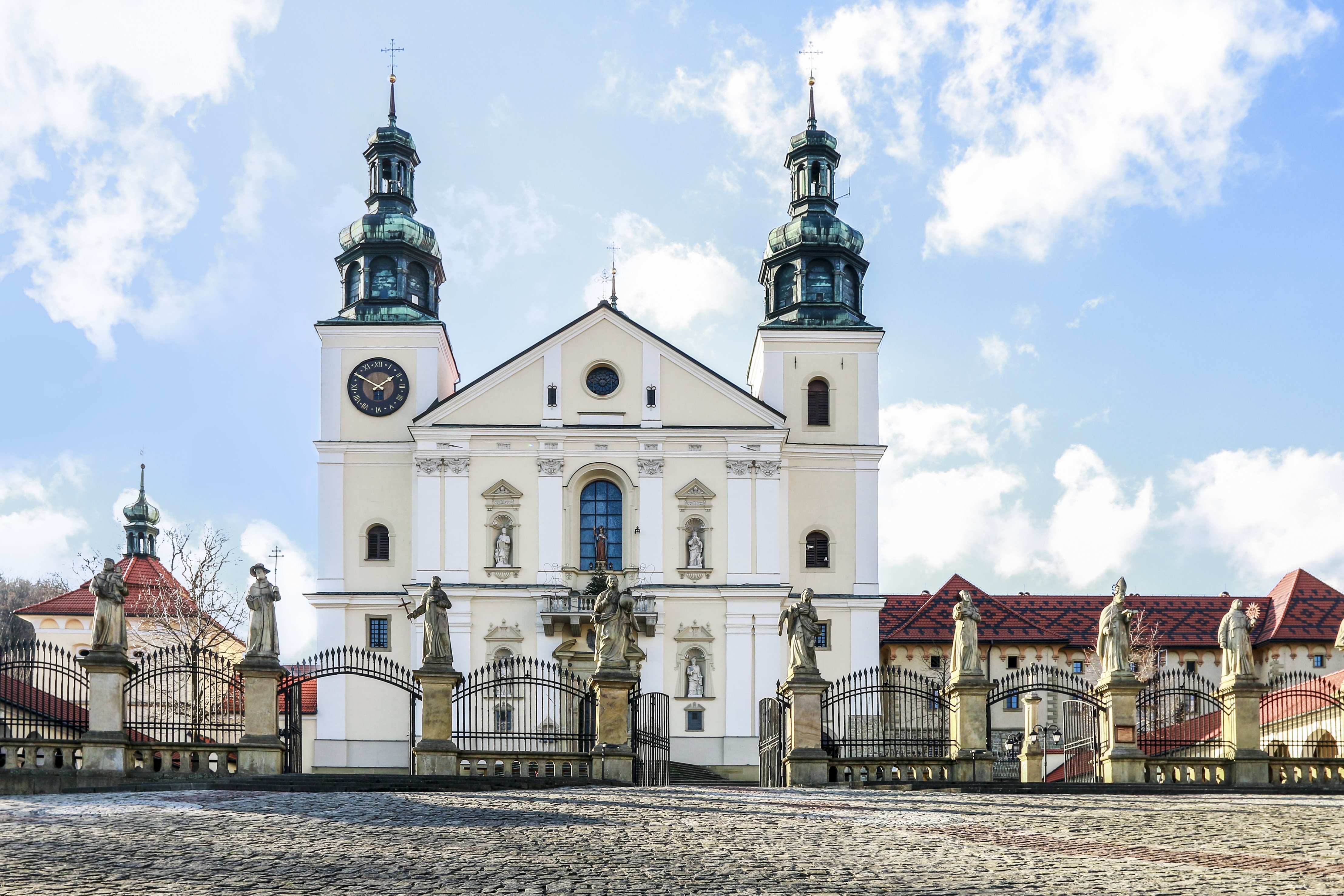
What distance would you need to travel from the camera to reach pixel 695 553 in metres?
43.6

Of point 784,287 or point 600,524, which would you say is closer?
point 600,524

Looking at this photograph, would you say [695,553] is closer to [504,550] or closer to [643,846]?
[504,550]

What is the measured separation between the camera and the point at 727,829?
560 inches

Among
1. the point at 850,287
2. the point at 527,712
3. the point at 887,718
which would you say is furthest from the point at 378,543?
the point at 887,718

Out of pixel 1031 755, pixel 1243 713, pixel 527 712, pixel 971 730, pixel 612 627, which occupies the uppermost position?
pixel 612 627

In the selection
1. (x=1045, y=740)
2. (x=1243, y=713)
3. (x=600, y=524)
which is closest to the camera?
(x=1243, y=713)

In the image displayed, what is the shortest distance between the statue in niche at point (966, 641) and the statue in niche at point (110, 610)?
1319cm

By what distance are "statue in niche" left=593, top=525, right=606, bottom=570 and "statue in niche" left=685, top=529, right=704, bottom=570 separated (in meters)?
2.40

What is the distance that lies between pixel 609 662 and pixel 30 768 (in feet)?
28.1

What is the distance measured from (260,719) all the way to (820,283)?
2875 centimetres

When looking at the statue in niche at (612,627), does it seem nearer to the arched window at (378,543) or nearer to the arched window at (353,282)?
the arched window at (378,543)

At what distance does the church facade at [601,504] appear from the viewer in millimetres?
42812

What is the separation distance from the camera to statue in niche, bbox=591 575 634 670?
23.7m

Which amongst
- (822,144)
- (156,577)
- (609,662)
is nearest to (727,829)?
(609,662)
